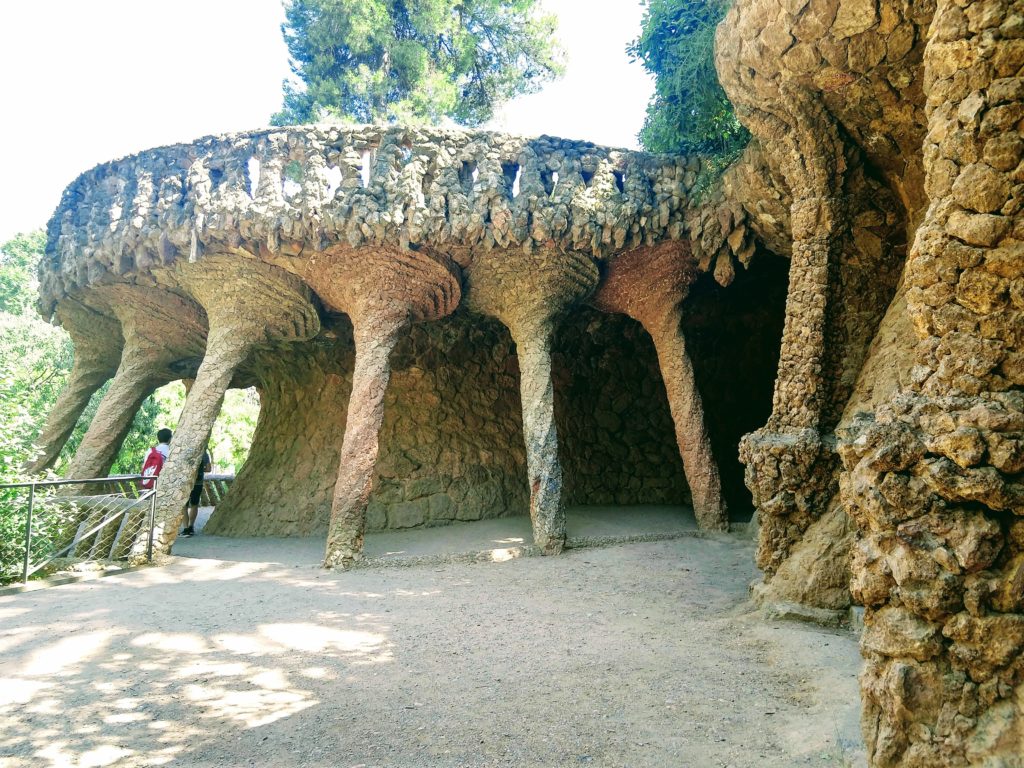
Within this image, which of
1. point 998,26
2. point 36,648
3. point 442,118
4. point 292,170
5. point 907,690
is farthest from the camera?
point 442,118

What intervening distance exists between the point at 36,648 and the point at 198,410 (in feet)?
12.3

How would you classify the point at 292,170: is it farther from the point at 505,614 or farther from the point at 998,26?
the point at 998,26

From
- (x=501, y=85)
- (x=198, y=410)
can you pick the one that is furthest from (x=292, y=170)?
(x=501, y=85)

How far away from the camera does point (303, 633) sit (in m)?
4.24

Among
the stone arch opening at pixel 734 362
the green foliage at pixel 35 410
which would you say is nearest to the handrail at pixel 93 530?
the green foliage at pixel 35 410

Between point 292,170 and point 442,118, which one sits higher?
point 442,118

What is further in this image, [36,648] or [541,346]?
[541,346]

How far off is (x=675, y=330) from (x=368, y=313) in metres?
3.44

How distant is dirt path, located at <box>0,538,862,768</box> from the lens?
8.64 ft

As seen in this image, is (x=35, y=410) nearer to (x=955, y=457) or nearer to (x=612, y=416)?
(x=612, y=416)

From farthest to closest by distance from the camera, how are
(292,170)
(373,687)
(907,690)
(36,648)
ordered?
(292,170) → (36,648) → (373,687) → (907,690)

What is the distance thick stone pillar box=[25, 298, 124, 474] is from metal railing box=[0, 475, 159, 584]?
3.23 m

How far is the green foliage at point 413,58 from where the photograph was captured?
13.1 m

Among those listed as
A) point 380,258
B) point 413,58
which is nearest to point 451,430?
point 380,258
